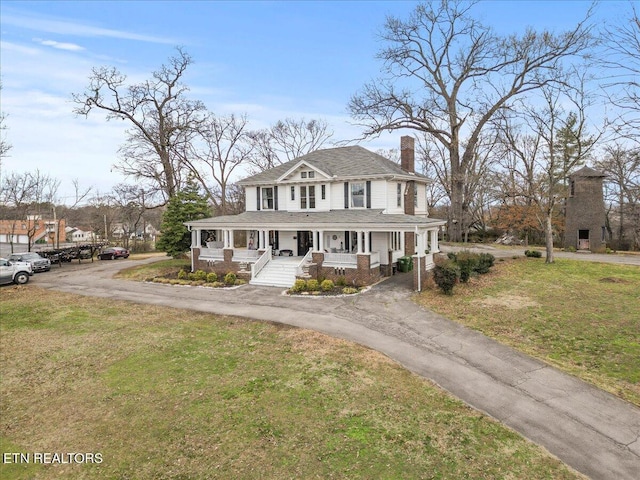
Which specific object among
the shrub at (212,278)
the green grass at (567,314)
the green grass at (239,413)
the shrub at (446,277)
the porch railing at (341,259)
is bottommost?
the green grass at (239,413)

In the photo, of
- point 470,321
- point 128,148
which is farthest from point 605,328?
point 128,148

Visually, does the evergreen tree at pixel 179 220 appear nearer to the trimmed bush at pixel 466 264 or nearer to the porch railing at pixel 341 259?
the porch railing at pixel 341 259

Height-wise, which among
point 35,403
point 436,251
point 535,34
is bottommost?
point 35,403

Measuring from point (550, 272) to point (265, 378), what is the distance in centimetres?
1935

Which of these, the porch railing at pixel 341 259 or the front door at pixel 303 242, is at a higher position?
the front door at pixel 303 242

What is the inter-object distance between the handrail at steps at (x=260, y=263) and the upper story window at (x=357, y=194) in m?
6.29

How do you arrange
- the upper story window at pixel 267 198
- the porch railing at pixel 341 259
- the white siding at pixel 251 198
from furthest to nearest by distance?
the white siding at pixel 251 198 < the upper story window at pixel 267 198 < the porch railing at pixel 341 259

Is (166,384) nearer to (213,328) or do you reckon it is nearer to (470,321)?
(213,328)

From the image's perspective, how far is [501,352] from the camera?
11461 mm

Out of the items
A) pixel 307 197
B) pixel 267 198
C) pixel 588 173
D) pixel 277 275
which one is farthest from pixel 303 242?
pixel 588 173

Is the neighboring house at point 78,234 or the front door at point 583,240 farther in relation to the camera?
the neighboring house at point 78,234

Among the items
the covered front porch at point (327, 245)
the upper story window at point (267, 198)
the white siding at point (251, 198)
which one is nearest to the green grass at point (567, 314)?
the covered front porch at point (327, 245)

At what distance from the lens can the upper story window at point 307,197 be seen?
25969mm

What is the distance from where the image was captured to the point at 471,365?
419 inches
